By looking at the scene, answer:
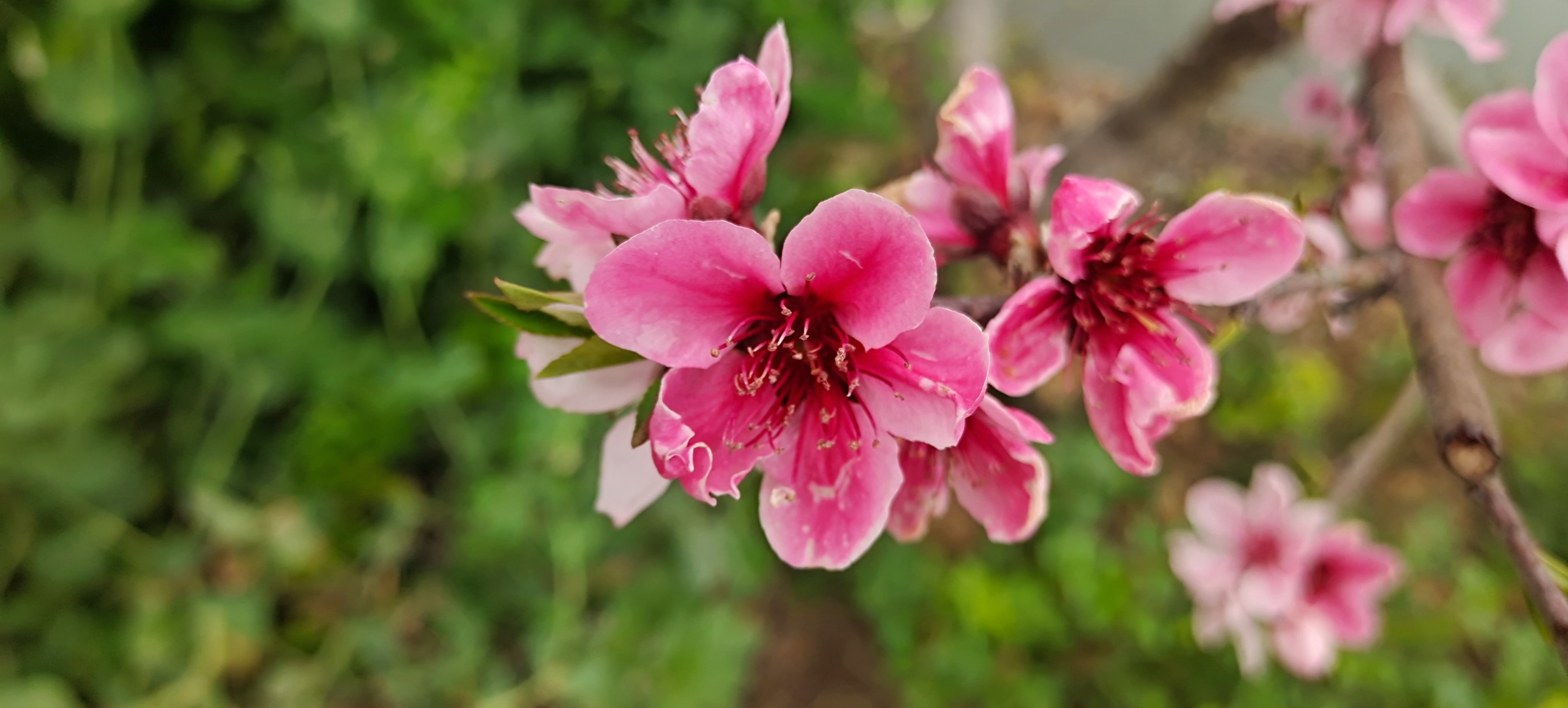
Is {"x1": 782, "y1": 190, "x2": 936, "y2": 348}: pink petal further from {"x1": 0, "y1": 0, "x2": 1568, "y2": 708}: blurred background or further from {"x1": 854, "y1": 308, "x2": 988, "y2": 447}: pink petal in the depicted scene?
{"x1": 0, "y1": 0, "x2": 1568, "y2": 708}: blurred background

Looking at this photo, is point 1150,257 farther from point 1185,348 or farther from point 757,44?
point 757,44

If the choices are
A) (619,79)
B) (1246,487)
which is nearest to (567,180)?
(619,79)

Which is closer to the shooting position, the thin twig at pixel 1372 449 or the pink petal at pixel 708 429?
the pink petal at pixel 708 429

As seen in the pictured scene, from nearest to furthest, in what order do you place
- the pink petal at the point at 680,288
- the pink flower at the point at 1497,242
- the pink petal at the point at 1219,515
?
the pink petal at the point at 680,288 < the pink flower at the point at 1497,242 < the pink petal at the point at 1219,515

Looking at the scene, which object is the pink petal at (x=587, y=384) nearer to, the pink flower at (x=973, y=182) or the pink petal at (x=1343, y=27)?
the pink flower at (x=973, y=182)

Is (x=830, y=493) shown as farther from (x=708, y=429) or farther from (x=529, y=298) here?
(x=529, y=298)

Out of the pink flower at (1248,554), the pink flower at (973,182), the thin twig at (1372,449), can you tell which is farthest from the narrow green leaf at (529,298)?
the pink flower at (1248,554)
